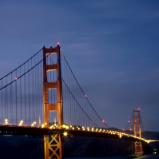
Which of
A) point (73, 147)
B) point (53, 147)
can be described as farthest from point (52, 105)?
point (73, 147)

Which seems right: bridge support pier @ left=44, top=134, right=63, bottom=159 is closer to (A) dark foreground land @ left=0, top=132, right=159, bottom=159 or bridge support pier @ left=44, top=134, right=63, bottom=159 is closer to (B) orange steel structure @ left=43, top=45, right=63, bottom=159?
(B) orange steel structure @ left=43, top=45, right=63, bottom=159

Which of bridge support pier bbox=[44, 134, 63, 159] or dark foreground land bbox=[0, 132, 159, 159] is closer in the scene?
bridge support pier bbox=[44, 134, 63, 159]

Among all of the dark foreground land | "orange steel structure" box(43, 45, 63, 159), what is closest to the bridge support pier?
"orange steel structure" box(43, 45, 63, 159)

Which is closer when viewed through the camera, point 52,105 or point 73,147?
point 52,105

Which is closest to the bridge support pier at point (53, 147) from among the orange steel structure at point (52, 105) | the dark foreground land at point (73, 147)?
the orange steel structure at point (52, 105)

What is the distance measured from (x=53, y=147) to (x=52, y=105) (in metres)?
3.90

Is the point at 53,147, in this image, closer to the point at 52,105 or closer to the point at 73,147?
the point at 52,105

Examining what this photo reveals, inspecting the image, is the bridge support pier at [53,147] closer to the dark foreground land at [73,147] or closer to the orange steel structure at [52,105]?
the orange steel structure at [52,105]

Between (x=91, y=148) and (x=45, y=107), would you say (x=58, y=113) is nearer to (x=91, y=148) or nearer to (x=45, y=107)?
(x=45, y=107)

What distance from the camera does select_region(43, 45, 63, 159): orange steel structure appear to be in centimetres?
4994

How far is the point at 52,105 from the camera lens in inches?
2055

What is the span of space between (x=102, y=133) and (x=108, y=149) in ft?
396

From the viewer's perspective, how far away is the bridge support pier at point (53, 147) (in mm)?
49594

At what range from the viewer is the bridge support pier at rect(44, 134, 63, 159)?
49.6 metres
